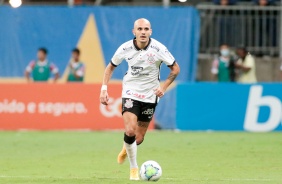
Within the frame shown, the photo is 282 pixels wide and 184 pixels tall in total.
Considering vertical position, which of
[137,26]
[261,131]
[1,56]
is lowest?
[261,131]

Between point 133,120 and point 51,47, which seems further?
point 51,47

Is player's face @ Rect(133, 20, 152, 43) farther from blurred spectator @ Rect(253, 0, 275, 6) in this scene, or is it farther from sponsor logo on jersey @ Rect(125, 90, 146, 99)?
blurred spectator @ Rect(253, 0, 275, 6)

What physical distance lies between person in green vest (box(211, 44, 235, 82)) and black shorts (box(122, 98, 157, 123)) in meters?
12.8

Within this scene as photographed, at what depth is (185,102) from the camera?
83.1 ft

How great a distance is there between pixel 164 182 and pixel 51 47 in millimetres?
16028

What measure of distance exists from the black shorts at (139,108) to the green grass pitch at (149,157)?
1016mm

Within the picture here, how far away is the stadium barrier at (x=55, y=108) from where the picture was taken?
25750 millimetres

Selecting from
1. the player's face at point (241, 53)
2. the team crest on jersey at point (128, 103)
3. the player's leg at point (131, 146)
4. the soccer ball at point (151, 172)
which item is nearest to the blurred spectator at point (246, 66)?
the player's face at point (241, 53)

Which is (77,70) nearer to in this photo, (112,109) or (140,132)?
(112,109)

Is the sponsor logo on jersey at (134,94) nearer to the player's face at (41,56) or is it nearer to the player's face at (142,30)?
the player's face at (142,30)

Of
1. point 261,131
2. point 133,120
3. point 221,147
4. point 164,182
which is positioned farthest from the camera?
point 261,131

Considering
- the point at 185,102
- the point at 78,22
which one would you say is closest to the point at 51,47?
the point at 78,22

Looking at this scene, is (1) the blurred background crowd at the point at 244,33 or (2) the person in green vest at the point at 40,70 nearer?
(2) the person in green vest at the point at 40,70

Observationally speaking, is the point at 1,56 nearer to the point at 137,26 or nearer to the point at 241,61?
the point at 241,61
